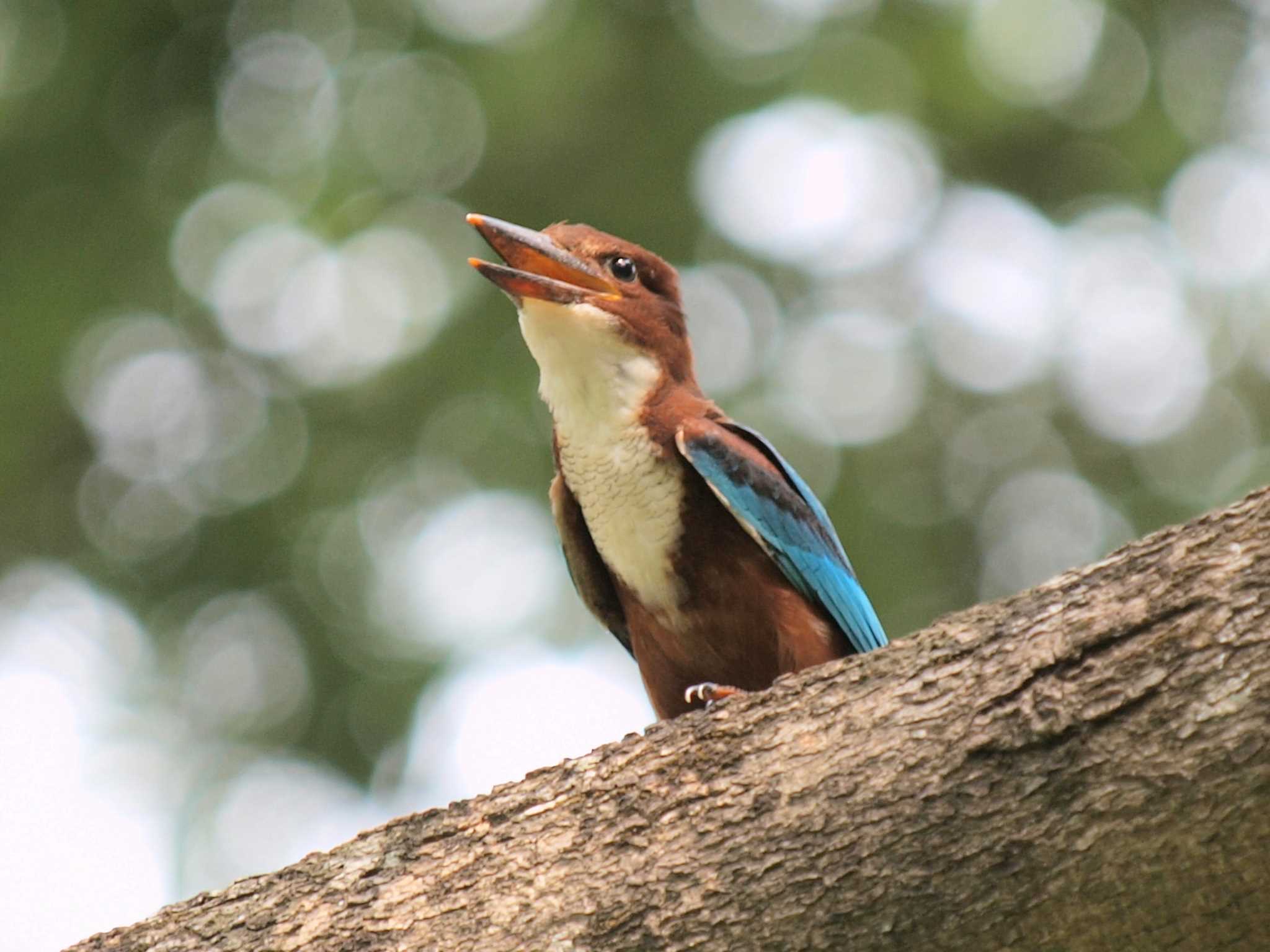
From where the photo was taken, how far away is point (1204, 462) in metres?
10.9

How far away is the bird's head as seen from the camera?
5316mm

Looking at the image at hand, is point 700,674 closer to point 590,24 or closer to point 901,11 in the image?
point 590,24

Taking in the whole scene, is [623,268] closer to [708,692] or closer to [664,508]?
[664,508]

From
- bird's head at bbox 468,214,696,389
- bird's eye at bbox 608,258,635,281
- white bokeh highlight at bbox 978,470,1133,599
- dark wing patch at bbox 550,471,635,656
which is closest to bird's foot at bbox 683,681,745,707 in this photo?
dark wing patch at bbox 550,471,635,656

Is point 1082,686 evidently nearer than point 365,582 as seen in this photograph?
Yes

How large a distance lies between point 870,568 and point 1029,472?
1837mm

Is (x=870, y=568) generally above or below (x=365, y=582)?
below

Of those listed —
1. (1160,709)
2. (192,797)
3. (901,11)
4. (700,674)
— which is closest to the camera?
(1160,709)

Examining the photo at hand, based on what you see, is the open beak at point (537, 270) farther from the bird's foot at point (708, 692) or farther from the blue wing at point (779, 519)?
the bird's foot at point (708, 692)

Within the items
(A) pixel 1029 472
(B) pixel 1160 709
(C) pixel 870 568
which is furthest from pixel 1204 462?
(B) pixel 1160 709

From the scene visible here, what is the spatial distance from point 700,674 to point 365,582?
5.04 m

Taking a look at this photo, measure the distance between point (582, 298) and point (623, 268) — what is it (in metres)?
0.35

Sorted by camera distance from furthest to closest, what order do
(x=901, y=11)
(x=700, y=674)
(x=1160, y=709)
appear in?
(x=901, y=11) < (x=700, y=674) < (x=1160, y=709)

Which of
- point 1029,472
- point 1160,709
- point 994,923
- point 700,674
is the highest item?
point 1029,472
